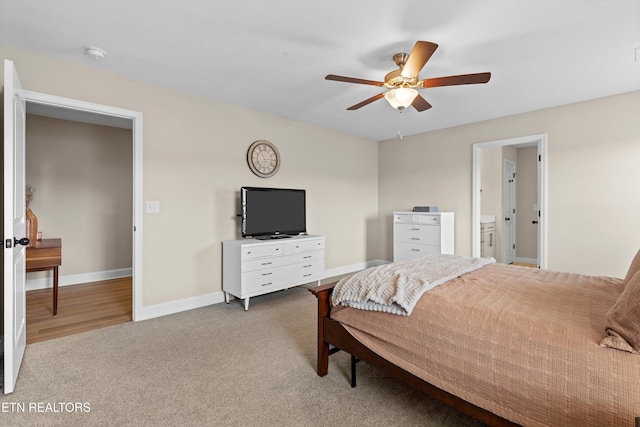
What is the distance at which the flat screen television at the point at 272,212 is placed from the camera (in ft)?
12.2

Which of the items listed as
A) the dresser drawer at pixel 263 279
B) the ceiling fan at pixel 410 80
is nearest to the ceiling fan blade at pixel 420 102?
the ceiling fan at pixel 410 80

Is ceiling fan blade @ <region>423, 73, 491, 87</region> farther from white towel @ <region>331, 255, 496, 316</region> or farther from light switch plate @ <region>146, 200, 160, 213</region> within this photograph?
light switch plate @ <region>146, 200, 160, 213</region>

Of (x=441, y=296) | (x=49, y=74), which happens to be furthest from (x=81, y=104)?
(x=441, y=296)

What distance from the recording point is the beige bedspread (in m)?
1.11

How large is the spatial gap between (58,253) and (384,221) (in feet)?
15.3

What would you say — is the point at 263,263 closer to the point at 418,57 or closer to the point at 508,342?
the point at 418,57

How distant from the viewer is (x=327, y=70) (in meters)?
2.87

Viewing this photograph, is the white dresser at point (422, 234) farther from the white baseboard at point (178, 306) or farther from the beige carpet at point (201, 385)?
the white baseboard at point (178, 306)

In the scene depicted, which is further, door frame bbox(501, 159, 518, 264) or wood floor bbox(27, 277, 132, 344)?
door frame bbox(501, 159, 518, 264)

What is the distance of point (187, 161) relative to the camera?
3479 mm

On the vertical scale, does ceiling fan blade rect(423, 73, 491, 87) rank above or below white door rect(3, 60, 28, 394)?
above

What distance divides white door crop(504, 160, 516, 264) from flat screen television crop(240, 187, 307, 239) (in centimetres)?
424

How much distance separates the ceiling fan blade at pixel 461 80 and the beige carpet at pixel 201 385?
2115 mm

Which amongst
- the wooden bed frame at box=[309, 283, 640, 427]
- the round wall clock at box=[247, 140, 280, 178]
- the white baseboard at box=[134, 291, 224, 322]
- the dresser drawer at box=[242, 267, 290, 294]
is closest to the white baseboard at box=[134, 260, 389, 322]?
the white baseboard at box=[134, 291, 224, 322]
